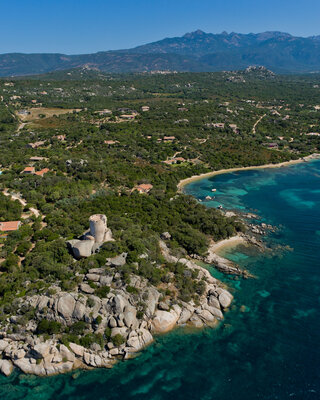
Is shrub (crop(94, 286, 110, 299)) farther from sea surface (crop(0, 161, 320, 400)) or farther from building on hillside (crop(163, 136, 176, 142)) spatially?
building on hillside (crop(163, 136, 176, 142))

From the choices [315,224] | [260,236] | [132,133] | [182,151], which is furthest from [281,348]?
[132,133]

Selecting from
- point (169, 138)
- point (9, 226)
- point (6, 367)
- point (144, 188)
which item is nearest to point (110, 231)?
point (9, 226)

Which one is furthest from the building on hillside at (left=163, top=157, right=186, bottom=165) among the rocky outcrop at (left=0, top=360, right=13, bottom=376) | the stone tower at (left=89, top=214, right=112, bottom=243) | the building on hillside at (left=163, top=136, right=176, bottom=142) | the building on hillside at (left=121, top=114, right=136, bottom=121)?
the rocky outcrop at (left=0, top=360, right=13, bottom=376)

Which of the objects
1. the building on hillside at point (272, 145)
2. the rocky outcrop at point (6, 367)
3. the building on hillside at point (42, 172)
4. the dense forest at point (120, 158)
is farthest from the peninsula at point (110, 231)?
the building on hillside at point (42, 172)

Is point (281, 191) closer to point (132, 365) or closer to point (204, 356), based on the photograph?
point (204, 356)

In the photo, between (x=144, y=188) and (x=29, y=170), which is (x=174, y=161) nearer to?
(x=144, y=188)

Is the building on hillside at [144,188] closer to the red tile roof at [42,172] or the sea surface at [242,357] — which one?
the red tile roof at [42,172]
